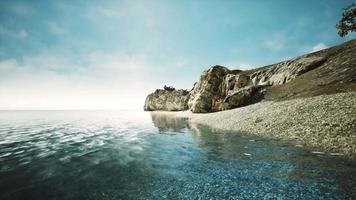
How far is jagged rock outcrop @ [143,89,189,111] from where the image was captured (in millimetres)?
125981

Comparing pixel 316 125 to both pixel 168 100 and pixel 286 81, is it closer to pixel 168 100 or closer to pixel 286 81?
pixel 286 81

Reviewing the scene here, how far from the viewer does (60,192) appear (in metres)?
8.40

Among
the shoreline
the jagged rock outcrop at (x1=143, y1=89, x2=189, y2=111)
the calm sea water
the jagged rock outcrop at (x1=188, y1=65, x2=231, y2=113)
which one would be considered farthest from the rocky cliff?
the jagged rock outcrop at (x1=143, y1=89, x2=189, y2=111)

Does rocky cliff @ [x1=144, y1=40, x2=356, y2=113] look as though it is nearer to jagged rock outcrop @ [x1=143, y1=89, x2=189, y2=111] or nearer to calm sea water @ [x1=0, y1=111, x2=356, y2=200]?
calm sea water @ [x1=0, y1=111, x2=356, y2=200]

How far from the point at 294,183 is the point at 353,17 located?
35.4m

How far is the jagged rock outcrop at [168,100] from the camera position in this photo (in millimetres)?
125981

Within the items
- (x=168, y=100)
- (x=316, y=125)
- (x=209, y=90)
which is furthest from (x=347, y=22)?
(x=168, y=100)

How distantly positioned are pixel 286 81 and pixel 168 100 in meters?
98.0

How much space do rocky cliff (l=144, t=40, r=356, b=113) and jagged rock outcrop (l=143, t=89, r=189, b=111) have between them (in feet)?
162

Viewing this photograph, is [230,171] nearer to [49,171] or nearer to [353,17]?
[49,171]

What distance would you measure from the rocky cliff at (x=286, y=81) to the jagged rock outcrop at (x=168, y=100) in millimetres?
49303

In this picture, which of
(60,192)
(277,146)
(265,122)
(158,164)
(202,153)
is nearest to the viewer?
(60,192)

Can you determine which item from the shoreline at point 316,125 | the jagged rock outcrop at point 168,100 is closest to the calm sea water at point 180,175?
the shoreline at point 316,125

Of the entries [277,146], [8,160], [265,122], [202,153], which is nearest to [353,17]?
[265,122]
